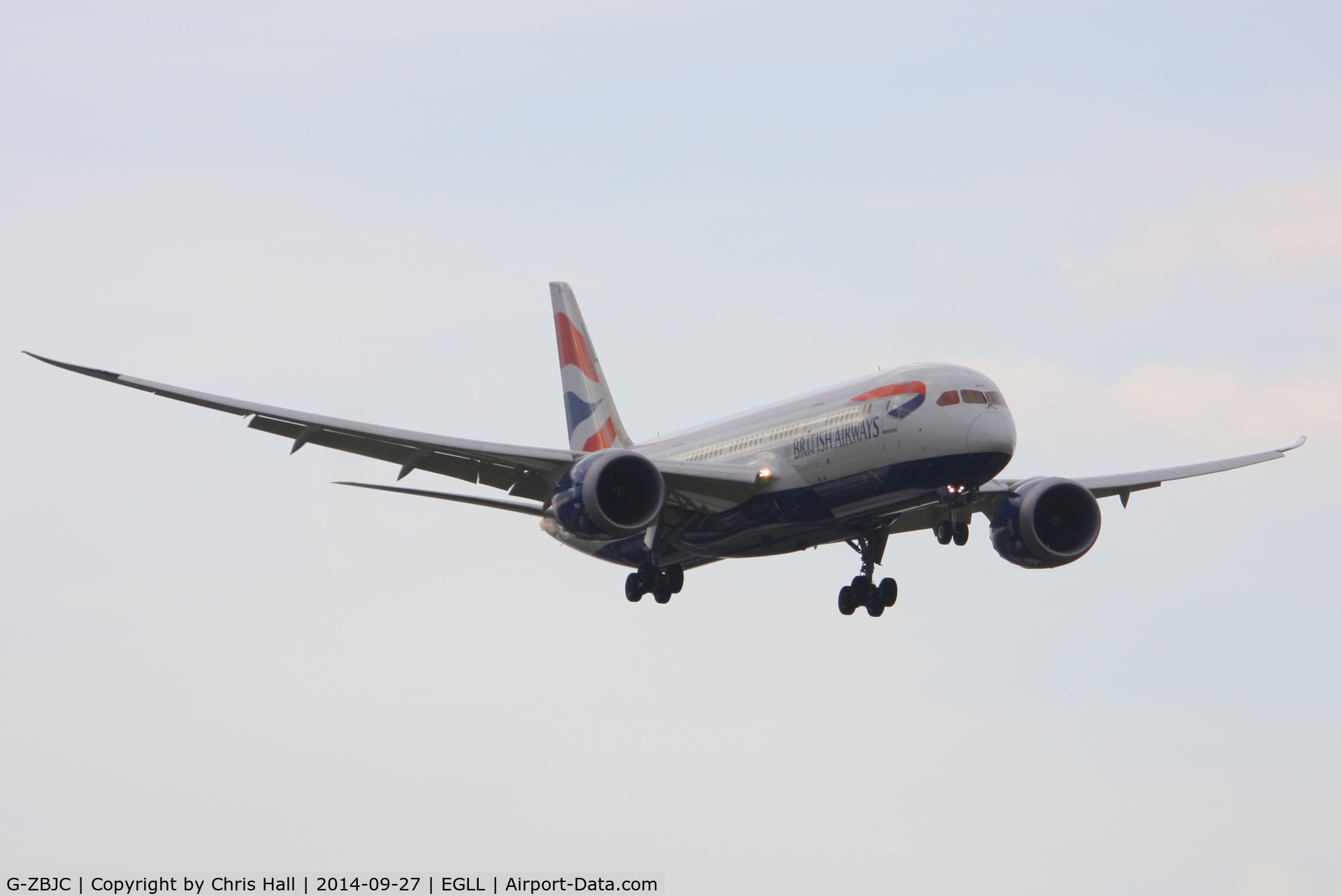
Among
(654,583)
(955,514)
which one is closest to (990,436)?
(955,514)

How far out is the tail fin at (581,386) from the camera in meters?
48.8

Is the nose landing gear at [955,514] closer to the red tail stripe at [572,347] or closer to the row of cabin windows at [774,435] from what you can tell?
the row of cabin windows at [774,435]

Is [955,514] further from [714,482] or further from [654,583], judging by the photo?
[654,583]

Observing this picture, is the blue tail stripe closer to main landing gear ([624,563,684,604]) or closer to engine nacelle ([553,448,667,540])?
main landing gear ([624,563,684,604])

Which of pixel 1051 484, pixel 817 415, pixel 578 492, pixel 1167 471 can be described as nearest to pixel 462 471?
pixel 578 492

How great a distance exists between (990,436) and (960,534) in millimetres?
2384

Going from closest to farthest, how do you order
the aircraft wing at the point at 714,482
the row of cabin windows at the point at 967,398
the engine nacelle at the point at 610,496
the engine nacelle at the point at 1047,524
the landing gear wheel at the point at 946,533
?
the row of cabin windows at the point at 967,398
the landing gear wheel at the point at 946,533
the engine nacelle at the point at 610,496
the aircraft wing at the point at 714,482
the engine nacelle at the point at 1047,524

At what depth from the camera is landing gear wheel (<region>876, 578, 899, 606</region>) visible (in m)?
41.2

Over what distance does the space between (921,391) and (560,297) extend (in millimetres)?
19926

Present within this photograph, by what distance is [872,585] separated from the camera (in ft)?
135

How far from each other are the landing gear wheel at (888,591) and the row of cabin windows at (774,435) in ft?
17.1

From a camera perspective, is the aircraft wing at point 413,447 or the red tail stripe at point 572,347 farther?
the red tail stripe at point 572,347

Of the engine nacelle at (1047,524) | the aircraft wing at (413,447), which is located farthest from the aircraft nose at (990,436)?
the aircraft wing at (413,447)

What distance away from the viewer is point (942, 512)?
1566 inches
